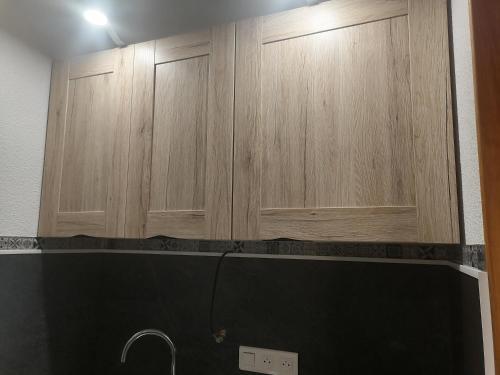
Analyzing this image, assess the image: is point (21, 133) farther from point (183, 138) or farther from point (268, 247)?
point (268, 247)

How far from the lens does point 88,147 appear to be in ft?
4.78

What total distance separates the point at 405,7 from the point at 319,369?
1.25 metres

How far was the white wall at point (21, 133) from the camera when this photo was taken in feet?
4.72

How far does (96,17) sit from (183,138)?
651 millimetres

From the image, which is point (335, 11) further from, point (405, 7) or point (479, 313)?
point (479, 313)

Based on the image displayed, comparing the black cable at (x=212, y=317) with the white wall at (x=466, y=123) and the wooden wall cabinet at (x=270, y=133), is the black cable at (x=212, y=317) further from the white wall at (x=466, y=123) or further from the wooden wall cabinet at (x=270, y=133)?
the white wall at (x=466, y=123)

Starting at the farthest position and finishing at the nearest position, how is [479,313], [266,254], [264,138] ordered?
1. [266,254]
2. [264,138]
3. [479,313]

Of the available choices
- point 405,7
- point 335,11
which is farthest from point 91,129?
point 405,7

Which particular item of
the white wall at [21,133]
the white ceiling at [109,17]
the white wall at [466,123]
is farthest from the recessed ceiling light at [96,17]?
the white wall at [466,123]

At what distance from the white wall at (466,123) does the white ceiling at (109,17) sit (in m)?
0.61

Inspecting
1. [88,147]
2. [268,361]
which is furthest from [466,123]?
[88,147]

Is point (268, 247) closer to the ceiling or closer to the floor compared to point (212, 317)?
closer to the ceiling

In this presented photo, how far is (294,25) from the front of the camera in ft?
3.91

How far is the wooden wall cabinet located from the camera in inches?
39.7
